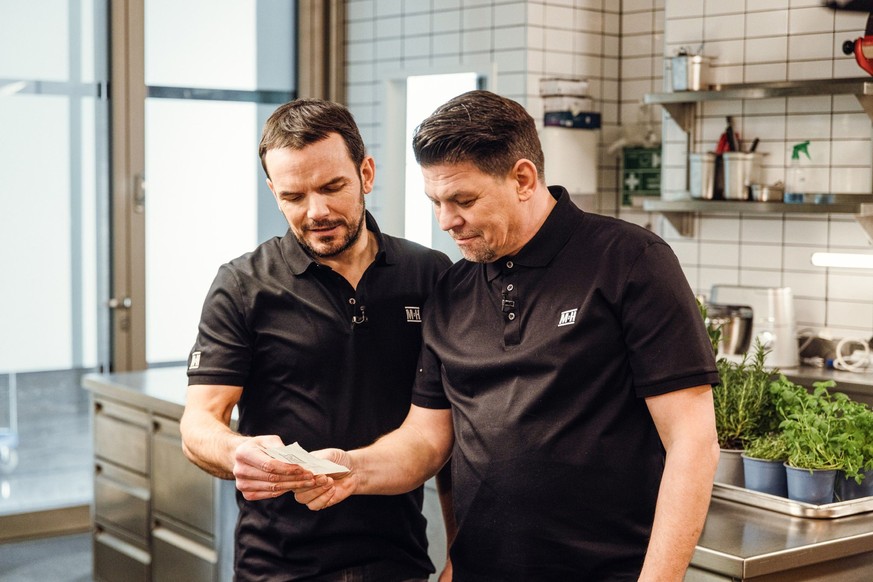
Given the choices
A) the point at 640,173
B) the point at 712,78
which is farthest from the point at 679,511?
the point at 640,173

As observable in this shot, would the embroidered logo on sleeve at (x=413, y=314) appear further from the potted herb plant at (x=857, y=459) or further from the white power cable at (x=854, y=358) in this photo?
the white power cable at (x=854, y=358)

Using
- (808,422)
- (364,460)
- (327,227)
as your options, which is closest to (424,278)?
(327,227)

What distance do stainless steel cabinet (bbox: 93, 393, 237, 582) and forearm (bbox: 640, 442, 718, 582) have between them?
2242mm

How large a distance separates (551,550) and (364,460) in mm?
371

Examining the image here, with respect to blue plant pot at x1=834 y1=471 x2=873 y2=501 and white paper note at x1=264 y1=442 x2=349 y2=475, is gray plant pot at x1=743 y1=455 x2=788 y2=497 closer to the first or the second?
blue plant pot at x1=834 y1=471 x2=873 y2=501

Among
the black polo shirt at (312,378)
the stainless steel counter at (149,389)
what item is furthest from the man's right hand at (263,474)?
the stainless steel counter at (149,389)

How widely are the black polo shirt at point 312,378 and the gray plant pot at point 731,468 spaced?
28.8 inches

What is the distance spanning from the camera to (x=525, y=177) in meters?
1.84

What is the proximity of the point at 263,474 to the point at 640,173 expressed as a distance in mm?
3813

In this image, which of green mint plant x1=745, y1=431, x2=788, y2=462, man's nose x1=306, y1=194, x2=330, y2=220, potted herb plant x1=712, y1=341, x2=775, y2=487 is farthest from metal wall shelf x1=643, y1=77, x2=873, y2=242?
man's nose x1=306, y1=194, x2=330, y2=220

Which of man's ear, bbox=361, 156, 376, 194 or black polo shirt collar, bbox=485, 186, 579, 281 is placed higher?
man's ear, bbox=361, 156, 376, 194

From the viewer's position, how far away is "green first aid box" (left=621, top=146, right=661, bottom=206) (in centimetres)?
525

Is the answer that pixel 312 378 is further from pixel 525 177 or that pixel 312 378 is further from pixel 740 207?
pixel 740 207

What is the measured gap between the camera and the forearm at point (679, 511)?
1685 millimetres
